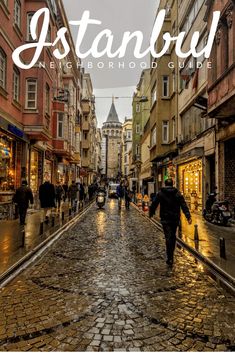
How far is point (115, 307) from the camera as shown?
487cm

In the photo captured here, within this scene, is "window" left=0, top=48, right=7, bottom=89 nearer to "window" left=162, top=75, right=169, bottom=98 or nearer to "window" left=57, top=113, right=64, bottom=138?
"window" left=57, top=113, right=64, bottom=138

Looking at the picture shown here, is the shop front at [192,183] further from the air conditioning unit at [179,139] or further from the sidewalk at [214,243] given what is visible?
the sidewalk at [214,243]

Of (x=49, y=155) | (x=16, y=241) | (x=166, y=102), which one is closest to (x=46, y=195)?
(x=16, y=241)

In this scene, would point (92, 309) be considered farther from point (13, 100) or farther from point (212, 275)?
point (13, 100)

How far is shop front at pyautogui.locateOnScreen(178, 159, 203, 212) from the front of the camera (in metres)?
21.2

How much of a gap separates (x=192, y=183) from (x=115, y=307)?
1911 centimetres

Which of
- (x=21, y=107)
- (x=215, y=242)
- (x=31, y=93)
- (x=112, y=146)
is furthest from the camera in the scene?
(x=112, y=146)

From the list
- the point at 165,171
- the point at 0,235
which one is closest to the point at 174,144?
the point at 165,171

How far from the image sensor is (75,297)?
528 cm

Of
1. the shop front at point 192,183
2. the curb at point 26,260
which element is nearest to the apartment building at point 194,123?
the shop front at point 192,183

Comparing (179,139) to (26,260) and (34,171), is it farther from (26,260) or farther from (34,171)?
(26,260)

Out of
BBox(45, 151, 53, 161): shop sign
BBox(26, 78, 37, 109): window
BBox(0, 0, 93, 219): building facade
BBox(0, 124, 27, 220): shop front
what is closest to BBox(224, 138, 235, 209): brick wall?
BBox(0, 0, 93, 219): building facade

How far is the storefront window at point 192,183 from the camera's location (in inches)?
838

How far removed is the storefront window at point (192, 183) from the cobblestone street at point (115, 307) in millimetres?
13565
